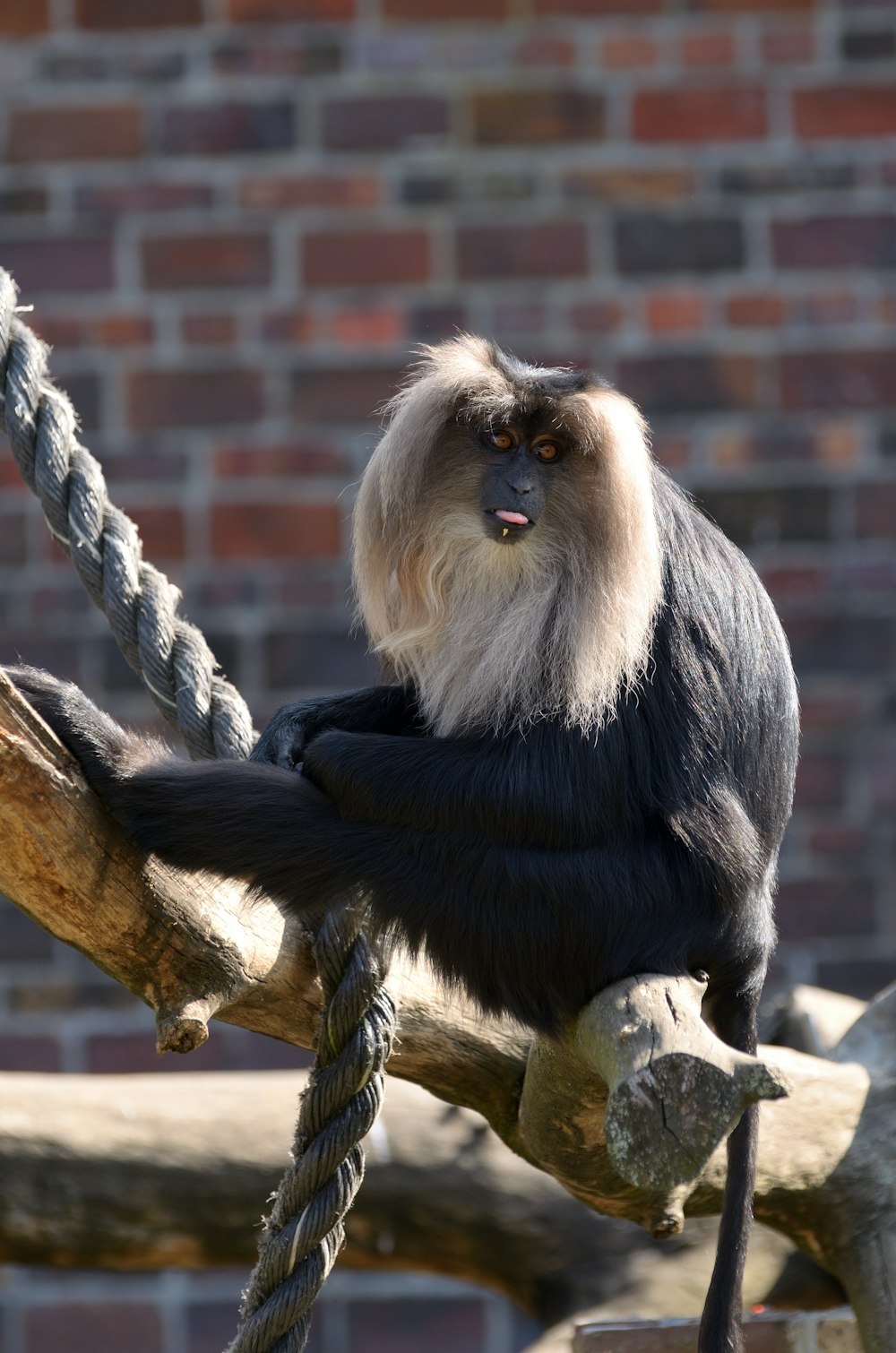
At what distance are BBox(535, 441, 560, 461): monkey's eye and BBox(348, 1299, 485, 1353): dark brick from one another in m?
2.18

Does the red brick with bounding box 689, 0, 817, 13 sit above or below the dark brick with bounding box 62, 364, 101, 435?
above

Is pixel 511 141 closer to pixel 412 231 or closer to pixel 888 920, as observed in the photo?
pixel 412 231

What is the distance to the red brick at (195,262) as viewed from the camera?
4.15 meters

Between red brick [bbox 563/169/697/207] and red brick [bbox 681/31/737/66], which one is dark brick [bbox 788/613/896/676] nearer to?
red brick [bbox 563/169/697/207]

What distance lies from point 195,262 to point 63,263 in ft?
0.97

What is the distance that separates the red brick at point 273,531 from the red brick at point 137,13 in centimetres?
109

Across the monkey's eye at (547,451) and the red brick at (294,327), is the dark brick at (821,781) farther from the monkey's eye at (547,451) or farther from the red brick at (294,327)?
the monkey's eye at (547,451)

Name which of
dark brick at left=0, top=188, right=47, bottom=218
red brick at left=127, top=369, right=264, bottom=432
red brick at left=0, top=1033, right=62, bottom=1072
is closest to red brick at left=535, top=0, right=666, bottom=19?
red brick at left=127, top=369, right=264, bottom=432

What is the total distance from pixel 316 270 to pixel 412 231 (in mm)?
230

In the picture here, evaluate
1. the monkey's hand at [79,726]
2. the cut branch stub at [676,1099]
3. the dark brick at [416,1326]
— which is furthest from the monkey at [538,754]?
the dark brick at [416,1326]

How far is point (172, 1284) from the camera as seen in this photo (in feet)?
13.1

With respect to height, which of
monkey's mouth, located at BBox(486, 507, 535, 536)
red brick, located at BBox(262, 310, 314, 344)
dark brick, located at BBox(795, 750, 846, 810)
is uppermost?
red brick, located at BBox(262, 310, 314, 344)

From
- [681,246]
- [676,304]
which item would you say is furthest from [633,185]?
[676,304]

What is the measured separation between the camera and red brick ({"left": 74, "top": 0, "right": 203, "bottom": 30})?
13.6 ft
